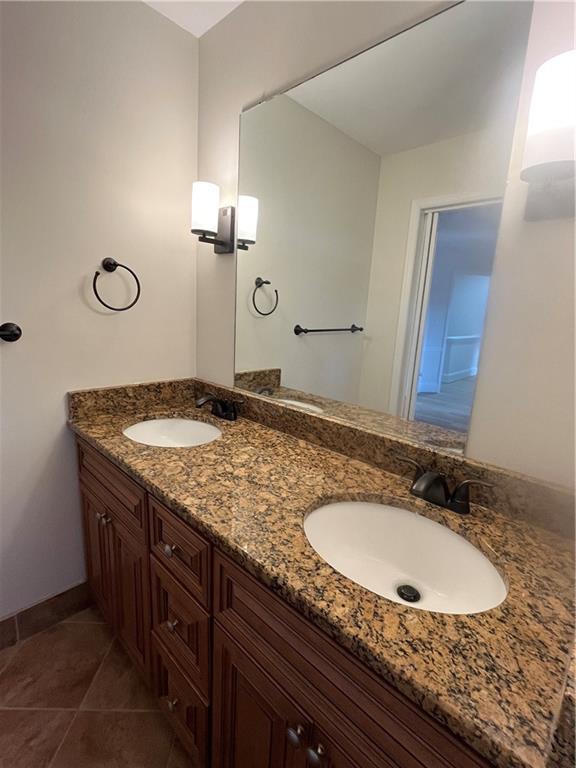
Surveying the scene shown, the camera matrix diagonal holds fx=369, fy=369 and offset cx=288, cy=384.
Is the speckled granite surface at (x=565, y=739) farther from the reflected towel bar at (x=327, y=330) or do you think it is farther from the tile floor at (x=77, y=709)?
the tile floor at (x=77, y=709)

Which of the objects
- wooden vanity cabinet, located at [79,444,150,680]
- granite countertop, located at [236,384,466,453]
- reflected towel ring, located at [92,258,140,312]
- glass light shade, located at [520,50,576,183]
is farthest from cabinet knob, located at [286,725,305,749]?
reflected towel ring, located at [92,258,140,312]

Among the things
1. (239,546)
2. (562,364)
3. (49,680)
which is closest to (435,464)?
(562,364)

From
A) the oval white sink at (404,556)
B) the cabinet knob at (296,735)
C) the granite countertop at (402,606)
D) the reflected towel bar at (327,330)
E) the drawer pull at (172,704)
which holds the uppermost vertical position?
the reflected towel bar at (327,330)

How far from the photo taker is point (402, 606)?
637mm

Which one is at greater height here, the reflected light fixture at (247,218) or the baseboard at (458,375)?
the reflected light fixture at (247,218)

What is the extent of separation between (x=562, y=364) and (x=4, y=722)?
1.97 m

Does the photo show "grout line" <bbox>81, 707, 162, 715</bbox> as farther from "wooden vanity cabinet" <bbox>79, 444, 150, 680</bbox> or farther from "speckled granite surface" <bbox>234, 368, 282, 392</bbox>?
"speckled granite surface" <bbox>234, 368, 282, 392</bbox>

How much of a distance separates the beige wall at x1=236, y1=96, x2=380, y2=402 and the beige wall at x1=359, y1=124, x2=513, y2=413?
4cm

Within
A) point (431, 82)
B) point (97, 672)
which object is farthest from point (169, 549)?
point (431, 82)

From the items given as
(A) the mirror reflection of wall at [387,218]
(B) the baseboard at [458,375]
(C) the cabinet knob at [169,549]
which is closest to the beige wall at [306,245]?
(A) the mirror reflection of wall at [387,218]

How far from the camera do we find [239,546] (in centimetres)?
76

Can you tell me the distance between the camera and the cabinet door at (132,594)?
1.17m

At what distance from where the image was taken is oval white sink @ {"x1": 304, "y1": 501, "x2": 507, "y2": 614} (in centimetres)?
79

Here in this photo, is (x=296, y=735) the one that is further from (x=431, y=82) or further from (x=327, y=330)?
(x=431, y=82)
